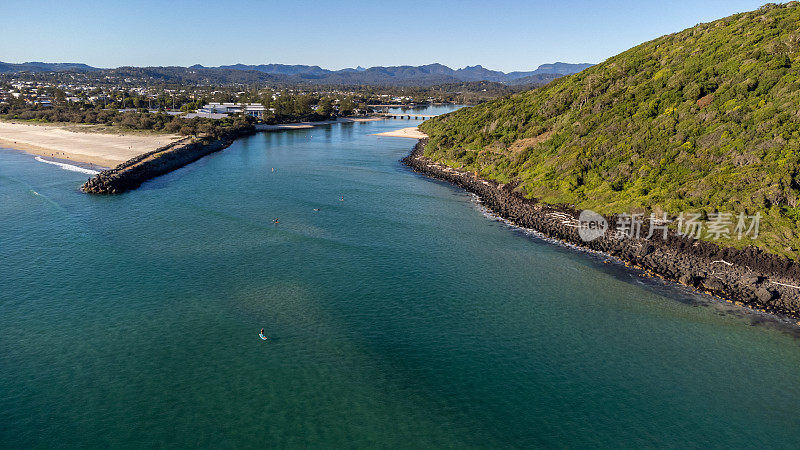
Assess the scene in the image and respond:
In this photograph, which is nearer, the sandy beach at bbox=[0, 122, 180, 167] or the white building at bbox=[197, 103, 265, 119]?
the sandy beach at bbox=[0, 122, 180, 167]

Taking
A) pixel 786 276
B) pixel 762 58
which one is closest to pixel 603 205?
pixel 786 276

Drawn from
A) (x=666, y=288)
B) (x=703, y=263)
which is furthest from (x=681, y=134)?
(x=666, y=288)

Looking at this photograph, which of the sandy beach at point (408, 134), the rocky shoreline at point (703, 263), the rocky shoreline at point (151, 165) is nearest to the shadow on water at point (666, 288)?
the rocky shoreline at point (703, 263)

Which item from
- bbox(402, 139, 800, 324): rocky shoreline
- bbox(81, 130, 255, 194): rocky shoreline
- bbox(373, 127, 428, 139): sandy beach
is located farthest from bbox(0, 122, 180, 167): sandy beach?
bbox(402, 139, 800, 324): rocky shoreline

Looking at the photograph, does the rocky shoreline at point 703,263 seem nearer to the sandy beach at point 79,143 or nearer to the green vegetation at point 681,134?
the green vegetation at point 681,134

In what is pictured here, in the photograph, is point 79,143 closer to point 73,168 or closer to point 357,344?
Result: point 73,168

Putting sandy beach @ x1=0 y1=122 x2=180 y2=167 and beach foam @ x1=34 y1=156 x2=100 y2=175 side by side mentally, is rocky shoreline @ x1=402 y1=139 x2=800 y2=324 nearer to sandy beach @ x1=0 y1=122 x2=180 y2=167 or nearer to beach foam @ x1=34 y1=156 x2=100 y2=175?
beach foam @ x1=34 y1=156 x2=100 y2=175
